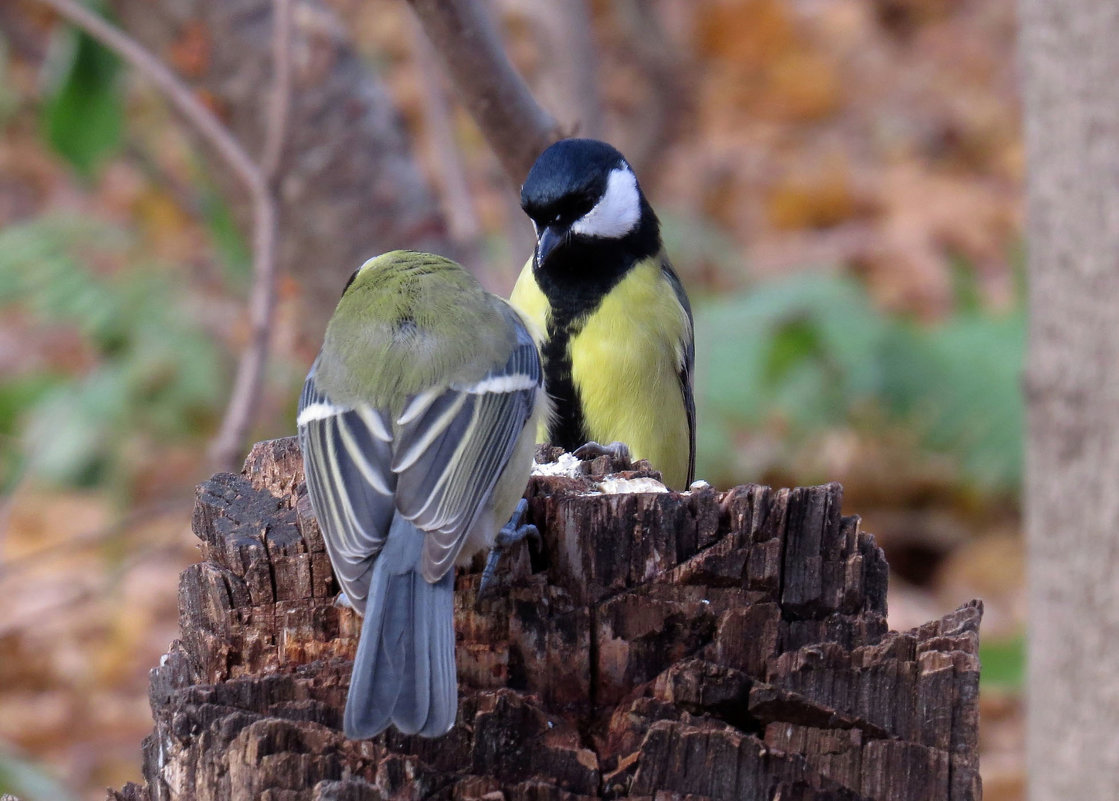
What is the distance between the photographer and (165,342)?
4.73 m

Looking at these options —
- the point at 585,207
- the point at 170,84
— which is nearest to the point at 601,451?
the point at 585,207

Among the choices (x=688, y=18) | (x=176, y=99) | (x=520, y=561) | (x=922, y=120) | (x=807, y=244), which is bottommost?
(x=520, y=561)

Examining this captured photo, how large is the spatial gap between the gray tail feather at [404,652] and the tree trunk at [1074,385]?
1546mm

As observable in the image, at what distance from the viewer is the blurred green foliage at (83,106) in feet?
11.3

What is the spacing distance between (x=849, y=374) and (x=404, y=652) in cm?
352

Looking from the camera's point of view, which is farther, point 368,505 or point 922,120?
point 922,120

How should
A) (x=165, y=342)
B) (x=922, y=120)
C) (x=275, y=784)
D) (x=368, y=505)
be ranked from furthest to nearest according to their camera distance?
(x=922, y=120) → (x=165, y=342) → (x=368, y=505) → (x=275, y=784)

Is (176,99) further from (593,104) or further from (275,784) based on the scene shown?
(275,784)

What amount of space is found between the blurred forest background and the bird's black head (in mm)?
649

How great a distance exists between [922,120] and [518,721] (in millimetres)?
6638

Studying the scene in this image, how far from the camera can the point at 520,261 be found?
4094 millimetres

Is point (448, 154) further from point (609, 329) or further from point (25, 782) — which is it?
point (25, 782)

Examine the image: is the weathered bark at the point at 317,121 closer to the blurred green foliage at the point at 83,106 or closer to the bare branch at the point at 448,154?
the blurred green foliage at the point at 83,106

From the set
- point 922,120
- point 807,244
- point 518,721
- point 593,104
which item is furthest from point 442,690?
point 922,120
